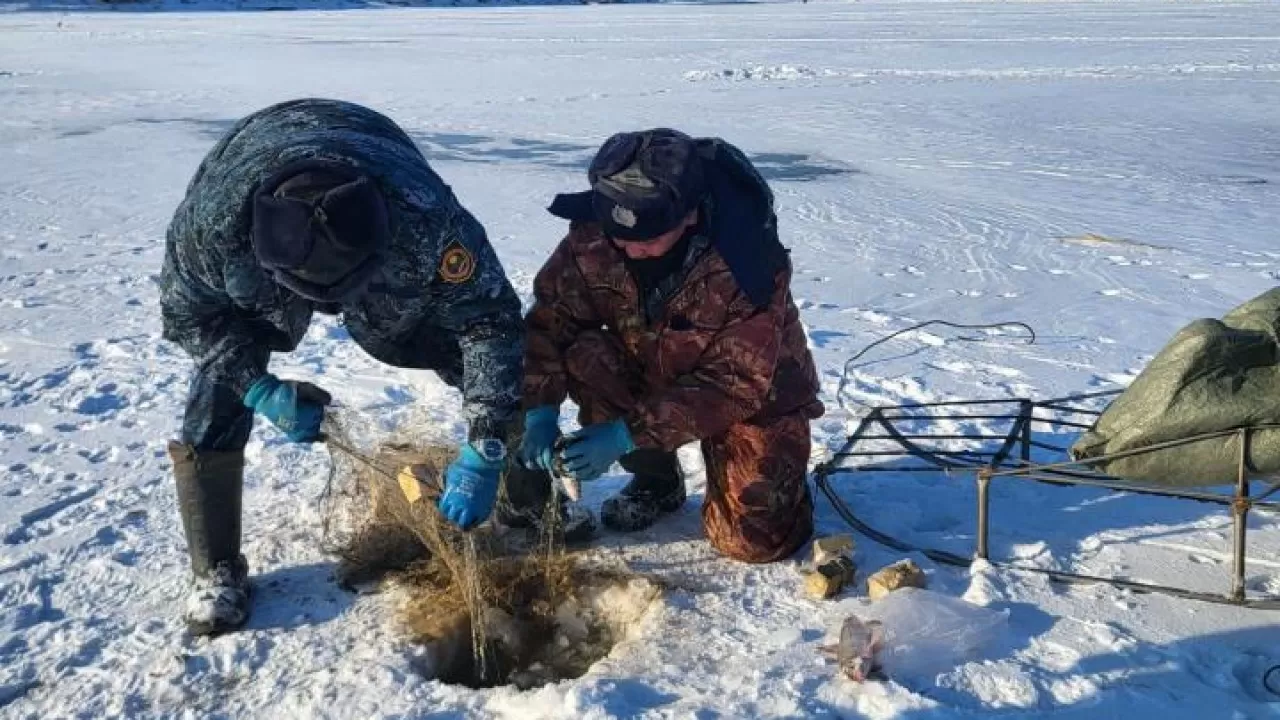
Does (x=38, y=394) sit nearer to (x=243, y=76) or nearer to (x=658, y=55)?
(x=243, y=76)

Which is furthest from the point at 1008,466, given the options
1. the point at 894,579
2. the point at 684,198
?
the point at 684,198

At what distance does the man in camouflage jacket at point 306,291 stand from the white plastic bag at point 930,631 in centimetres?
100

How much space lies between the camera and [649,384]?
10.0 feet

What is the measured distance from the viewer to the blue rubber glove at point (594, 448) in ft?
8.75

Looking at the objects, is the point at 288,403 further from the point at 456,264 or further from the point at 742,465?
the point at 742,465

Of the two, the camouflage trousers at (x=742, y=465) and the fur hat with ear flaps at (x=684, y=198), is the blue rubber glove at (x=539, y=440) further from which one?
the fur hat with ear flaps at (x=684, y=198)

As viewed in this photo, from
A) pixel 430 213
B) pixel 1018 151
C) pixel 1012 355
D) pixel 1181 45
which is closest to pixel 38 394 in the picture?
pixel 430 213

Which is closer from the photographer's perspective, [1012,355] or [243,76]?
[1012,355]

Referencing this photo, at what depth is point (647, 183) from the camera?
2.56 m

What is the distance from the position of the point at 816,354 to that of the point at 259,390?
2.81m

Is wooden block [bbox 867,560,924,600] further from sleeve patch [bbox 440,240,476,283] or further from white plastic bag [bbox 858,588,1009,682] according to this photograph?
sleeve patch [bbox 440,240,476,283]

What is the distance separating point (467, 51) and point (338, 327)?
63.7 feet

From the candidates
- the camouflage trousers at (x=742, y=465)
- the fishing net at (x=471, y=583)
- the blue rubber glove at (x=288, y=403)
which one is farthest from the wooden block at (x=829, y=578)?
the blue rubber glove at (x=288, y=403)

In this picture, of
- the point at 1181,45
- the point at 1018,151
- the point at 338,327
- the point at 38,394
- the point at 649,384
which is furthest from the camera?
the point at 1181,45
